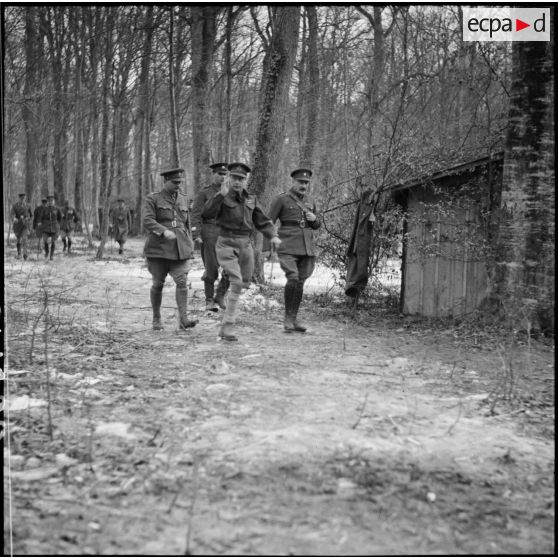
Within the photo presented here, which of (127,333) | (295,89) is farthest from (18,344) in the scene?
(295,89)

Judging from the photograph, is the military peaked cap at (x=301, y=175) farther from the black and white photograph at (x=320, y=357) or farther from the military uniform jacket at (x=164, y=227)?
the military uniform jacket at (x=164, y=227)

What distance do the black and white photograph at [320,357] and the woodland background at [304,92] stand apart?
2.4 inches

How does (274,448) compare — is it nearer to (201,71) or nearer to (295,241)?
(295,241)

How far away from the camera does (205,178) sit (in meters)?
17.7

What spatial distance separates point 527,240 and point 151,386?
4.71m

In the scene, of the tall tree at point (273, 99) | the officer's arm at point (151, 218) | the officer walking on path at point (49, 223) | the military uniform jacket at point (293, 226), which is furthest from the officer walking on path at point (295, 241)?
the officer walking on path at point (49, 223)

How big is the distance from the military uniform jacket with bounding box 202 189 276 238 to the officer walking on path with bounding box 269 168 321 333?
0.68 ft

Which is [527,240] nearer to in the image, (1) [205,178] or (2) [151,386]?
(2) [151,386]

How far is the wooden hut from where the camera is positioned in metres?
8.55

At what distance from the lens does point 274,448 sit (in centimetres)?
385

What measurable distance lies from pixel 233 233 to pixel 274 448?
4.50 meters

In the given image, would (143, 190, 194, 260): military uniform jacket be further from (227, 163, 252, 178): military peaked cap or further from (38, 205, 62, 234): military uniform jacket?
(38, 205, 62, 234): military uniform jacket

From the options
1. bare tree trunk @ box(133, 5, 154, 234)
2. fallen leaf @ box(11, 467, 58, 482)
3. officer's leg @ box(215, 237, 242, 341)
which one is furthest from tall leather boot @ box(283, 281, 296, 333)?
bare tree trunk @ box(133, 5, 154, 234)

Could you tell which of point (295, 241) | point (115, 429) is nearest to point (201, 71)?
point (295, 241)
